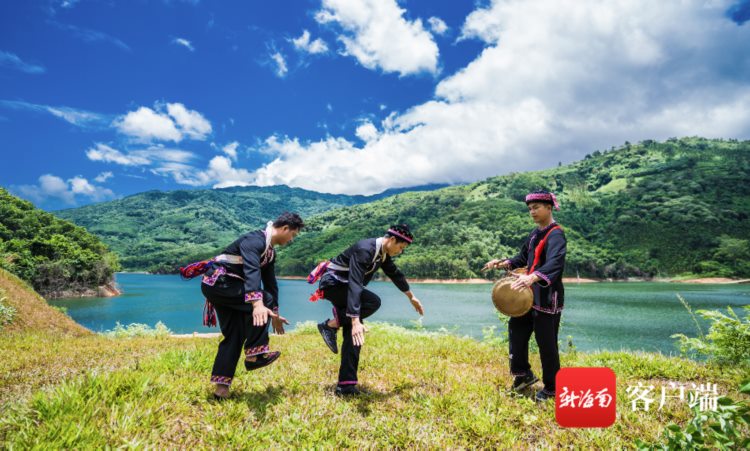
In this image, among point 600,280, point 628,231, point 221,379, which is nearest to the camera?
point 221,379

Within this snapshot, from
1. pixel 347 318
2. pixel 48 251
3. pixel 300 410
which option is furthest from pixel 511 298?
pixel 48 251

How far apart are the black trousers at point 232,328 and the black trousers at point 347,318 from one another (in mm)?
860

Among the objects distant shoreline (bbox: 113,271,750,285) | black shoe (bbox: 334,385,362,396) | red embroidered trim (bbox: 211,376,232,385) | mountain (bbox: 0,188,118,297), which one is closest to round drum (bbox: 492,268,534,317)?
black shoe (bbox: 334,385,362,396)

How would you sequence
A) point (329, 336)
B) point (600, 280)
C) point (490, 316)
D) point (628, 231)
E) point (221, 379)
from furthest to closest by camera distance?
point (628, 231)
point (600, 280)
point (490, 316)
point (329, 336)
point (221, 379)

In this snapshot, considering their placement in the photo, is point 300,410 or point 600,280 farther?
point 600,280

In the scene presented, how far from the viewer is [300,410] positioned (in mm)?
3994

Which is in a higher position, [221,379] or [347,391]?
[221,379]

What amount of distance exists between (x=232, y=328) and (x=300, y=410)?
124 cm

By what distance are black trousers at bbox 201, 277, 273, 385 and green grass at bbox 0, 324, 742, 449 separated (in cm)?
34

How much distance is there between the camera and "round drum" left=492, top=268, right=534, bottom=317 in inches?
183

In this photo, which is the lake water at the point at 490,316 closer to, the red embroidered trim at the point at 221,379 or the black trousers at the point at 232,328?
the black trousers at the point at 232,328

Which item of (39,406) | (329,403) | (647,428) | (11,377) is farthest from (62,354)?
(647,428)

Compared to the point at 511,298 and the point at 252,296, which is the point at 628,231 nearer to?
the point at 511,298

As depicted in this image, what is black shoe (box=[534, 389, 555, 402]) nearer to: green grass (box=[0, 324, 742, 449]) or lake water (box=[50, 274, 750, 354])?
green grass (box=[0, 324, 742, 449])
